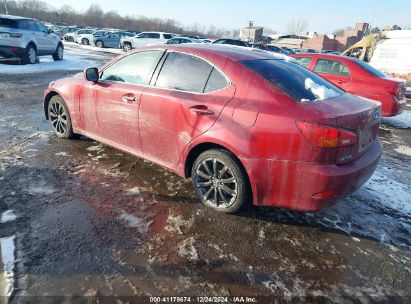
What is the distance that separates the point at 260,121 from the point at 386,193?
7.66ft

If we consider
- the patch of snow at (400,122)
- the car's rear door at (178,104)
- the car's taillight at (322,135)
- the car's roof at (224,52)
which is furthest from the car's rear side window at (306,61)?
the car's taillight at (322,135)

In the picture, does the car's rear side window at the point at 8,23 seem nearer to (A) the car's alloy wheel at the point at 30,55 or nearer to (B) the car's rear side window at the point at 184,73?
(A) the car's alloy wheel at the point at 30,55

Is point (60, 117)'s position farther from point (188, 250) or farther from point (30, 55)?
point (30, 55)

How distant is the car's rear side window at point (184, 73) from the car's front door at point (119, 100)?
0.21m

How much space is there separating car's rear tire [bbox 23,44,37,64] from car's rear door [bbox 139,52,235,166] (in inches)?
491

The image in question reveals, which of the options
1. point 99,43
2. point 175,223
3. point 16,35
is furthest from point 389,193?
point 99,43

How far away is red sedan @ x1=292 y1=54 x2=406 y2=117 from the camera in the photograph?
7559 mm

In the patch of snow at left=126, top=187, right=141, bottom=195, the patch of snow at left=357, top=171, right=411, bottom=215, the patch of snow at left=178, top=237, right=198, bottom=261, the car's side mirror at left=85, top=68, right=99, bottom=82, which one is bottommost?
the patch of snow at left=178, top=237, right=198, bottom=261

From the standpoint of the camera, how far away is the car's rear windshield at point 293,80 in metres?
3.28

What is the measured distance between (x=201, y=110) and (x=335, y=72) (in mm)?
6029

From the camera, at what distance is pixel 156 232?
3168 mm

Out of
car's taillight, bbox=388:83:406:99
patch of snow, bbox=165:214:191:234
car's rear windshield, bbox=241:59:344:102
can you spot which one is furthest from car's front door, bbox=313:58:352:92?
patch of snow, bbox=165:214:191:234

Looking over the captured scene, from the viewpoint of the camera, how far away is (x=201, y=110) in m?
3.42

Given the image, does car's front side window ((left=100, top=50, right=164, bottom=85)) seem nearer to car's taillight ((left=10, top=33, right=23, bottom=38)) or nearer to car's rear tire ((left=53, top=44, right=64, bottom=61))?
car's taillight ((left=10, top=33, right=23, bottom=38))
